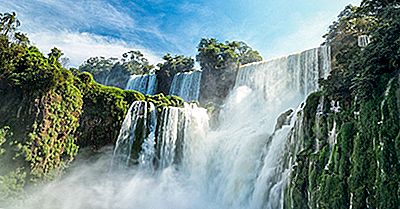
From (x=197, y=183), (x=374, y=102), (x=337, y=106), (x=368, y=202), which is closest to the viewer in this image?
(x=368, y=202)

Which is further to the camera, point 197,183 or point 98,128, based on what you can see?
point 98,128

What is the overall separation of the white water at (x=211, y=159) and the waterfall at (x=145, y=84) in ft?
32.7

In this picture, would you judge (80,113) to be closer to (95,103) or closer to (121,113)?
(95,103)

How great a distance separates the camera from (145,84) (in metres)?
34.2

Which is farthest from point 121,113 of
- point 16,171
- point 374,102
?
point 374,102

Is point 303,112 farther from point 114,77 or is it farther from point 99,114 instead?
point 114,77

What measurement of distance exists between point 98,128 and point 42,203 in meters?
5.54

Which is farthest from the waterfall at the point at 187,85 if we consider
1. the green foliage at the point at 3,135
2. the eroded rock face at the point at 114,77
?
the green foliage at the point at 3,135

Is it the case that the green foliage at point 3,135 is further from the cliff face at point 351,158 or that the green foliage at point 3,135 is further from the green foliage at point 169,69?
the green foliage at point 169,69

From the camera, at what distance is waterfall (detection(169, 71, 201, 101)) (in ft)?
98.8

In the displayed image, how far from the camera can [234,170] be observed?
16.7 metres

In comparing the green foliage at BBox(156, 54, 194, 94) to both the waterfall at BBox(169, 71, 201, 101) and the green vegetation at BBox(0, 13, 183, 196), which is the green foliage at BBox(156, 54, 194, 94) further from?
the green vegetation at BBox(0, 13, 183, 196)

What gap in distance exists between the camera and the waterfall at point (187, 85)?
30125 mm

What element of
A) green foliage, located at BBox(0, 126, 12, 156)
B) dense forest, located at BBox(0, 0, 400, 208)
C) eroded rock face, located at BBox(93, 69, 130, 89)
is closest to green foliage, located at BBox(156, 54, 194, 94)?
dense forest, located at BBox(0, 0, 400, 208)
